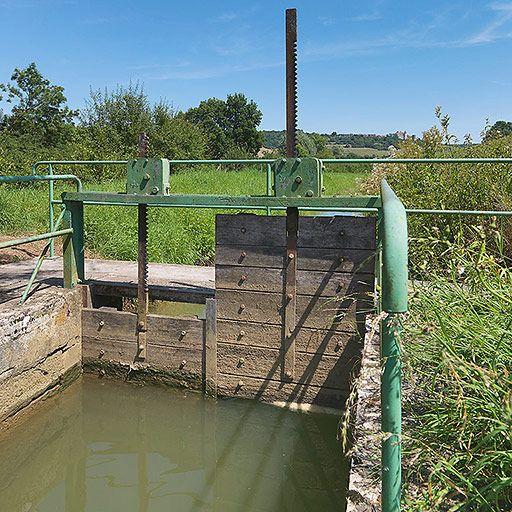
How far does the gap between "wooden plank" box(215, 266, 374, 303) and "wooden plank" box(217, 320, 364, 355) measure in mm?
317

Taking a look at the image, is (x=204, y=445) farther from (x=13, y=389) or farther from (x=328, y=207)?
(x=328, y=207)

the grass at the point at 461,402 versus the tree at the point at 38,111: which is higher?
the tree at the point at 38,111

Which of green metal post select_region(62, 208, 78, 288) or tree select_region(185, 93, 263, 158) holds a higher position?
tree select_region(185, 93, 263, 158)

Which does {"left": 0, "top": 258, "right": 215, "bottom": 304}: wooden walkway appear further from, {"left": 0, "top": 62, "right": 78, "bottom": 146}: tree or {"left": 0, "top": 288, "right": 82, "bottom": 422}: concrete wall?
{"left": 0, "top": 62, "right": 78, "bottom": 146}: tree

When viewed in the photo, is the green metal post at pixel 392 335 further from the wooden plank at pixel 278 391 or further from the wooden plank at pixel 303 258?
the wooden plank at pixel 278 391

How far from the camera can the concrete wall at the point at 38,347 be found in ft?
14.9

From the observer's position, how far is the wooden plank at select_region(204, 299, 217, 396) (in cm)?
502

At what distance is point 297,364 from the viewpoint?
192 inches

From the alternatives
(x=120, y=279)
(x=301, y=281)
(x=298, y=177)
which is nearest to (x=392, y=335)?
(x=298, y=177)

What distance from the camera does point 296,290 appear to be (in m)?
4.78

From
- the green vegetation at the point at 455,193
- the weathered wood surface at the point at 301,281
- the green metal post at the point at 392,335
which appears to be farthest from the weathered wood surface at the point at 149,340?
the green metal post at the point at 392,335

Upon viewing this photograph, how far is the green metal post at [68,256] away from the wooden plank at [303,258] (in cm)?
148

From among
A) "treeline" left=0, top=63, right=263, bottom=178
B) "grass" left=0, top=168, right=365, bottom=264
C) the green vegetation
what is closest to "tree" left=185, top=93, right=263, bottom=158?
"treeline" left=0, top=63, right=263, bottom=178

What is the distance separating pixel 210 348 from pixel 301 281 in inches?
40.9
